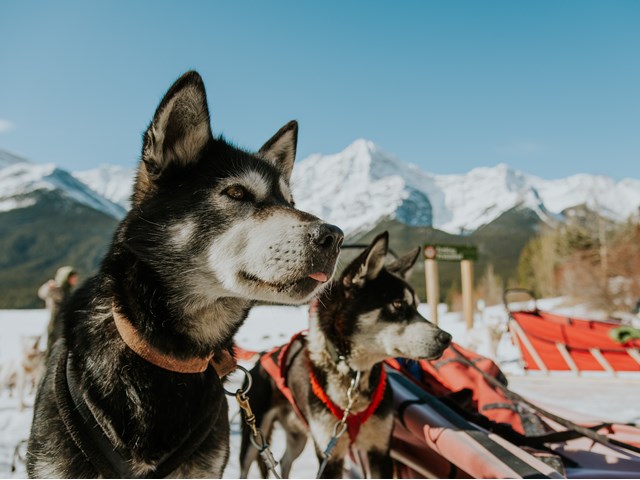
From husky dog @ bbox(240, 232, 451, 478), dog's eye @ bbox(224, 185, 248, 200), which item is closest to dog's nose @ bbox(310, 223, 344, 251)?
dog's eye @ bbox(224, 185, 248, 200)

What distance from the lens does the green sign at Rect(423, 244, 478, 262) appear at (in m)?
7.92

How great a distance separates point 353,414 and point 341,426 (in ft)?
0.52

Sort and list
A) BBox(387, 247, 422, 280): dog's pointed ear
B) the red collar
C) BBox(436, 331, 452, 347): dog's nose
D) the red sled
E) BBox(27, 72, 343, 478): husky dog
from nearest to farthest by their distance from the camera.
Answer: BBox(27, 72, 343, 478): husky dog < the red sled < the red collar < BBox(436, 331, 452, 347): dog's nose < BBox(387, 247, 422, 280): dog's pointed ear

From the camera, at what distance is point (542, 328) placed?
24.6 feet

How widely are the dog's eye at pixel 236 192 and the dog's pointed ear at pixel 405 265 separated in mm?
2240

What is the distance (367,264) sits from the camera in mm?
3471

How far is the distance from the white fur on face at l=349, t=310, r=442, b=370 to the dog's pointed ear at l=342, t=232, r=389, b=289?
1.01ft

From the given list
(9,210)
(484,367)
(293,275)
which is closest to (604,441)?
(484,367)

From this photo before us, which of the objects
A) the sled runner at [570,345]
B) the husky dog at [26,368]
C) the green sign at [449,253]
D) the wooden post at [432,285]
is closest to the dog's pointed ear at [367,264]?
the sled runner at [570,345]

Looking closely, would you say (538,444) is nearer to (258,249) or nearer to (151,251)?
(258,249)

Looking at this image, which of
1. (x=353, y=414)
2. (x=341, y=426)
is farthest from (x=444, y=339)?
(x=341, y=426)

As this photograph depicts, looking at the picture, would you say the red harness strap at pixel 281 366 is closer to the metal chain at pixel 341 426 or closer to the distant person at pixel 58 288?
the metal chain at pixel 341 426

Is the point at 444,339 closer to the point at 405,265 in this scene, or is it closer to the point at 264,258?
the point at 405,265

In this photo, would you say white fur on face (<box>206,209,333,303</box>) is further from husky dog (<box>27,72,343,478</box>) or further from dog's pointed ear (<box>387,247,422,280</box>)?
dog's pointed ear (<box>387,247,422,280</box>)
